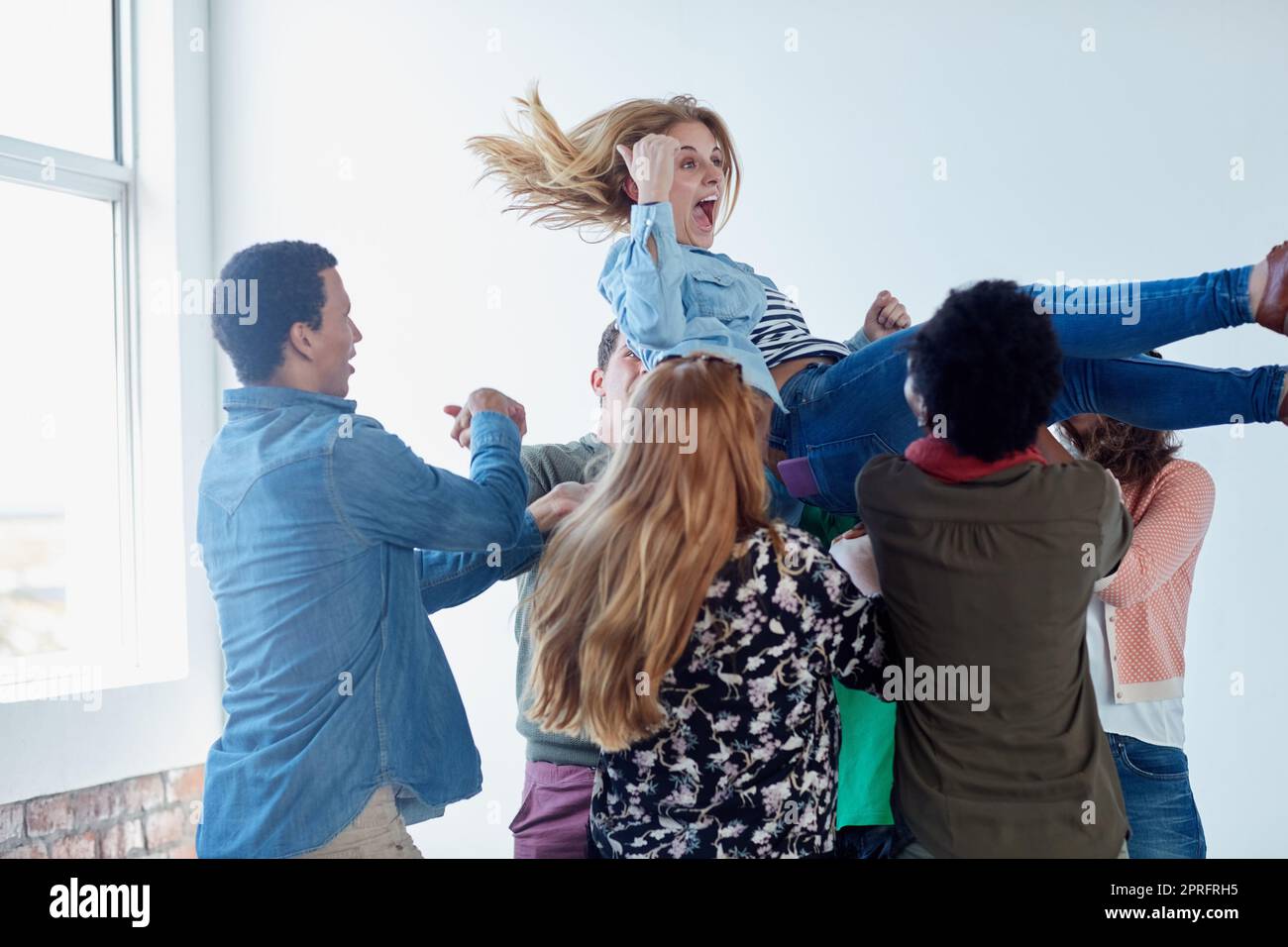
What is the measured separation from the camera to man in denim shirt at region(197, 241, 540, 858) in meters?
1.89

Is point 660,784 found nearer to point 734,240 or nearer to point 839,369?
point 839,369

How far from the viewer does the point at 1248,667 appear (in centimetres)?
332

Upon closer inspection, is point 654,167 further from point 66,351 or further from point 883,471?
point 66,351

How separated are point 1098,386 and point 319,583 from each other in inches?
56.6

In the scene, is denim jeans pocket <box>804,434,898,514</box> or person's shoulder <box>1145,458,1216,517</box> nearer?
denim jeans pocket <box>804,434,898,514</box>

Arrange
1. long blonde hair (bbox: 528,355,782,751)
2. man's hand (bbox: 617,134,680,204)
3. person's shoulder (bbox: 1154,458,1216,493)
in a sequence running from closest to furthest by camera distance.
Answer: long blonde hair (bbox: 528,355,782,751), man's hand (bbox: 617,134,680,204), person's shoulder (bbox: 1154,458,1216,493)

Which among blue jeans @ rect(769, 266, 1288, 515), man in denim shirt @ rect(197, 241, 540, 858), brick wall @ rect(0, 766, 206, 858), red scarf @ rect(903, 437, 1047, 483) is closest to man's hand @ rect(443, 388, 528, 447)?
man in denim shirt @ rect(197, 241, 540, 858)

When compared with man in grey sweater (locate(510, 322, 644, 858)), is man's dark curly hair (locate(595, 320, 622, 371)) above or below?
above

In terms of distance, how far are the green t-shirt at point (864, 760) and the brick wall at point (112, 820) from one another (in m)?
2.59

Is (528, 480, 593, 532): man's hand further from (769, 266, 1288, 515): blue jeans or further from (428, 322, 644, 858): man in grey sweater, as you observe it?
(769, 266, 1288, 515): blue jeans

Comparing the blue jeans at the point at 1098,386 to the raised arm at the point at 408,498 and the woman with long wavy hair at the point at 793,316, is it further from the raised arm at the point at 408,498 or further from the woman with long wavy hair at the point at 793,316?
the raised arm at the point at 408,498

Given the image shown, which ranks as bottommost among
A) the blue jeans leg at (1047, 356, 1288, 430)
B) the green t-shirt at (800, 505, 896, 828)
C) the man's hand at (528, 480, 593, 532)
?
the green t-shirt at (800, 505, 896, 828)
